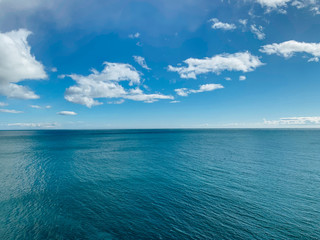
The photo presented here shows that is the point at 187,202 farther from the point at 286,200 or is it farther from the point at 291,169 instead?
the point at 291,169

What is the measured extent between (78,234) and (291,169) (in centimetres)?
4883

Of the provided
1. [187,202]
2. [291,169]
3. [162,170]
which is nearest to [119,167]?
[162,170]

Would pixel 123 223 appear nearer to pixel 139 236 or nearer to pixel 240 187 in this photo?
pixel 139 236

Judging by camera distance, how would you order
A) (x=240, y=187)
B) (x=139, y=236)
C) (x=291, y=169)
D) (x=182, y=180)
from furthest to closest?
1. (x=291, y=169)
2. (x=182, y=180)
3. (x=240, y=187)
4. (x=139, y=236)

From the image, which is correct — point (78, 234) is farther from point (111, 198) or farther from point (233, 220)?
point (233, 220)

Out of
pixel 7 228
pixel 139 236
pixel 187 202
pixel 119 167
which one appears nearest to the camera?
pixel 139 236

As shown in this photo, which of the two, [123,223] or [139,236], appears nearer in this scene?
[139,236]

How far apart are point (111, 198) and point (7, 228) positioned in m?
12.3

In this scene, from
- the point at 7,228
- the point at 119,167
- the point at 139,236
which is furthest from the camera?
the point at 119,167

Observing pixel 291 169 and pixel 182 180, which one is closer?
pixel 182 180

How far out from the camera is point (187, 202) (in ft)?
80.3

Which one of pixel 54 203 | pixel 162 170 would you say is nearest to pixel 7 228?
pixel 54 203

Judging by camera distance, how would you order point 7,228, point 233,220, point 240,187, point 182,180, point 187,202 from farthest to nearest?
point 182,180 < point 240,187 < point 187,202 < point 233,220 < point 7,228

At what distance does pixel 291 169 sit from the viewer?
40938 millimetres
